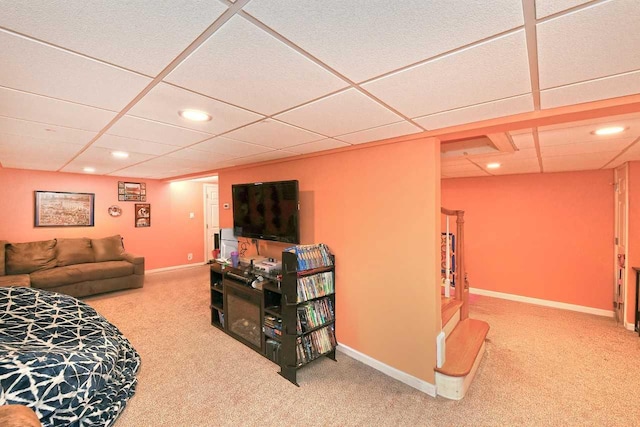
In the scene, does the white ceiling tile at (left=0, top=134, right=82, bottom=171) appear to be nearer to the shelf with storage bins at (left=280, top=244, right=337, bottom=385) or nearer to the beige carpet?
the beige carpet

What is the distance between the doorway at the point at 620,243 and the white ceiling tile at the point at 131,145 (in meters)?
5.62

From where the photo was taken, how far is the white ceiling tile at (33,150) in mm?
2518

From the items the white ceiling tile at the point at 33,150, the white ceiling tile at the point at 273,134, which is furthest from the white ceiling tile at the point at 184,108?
the white ceiling tile at the point at 33,150

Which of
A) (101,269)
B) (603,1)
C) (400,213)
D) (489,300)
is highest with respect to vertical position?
(603,1)

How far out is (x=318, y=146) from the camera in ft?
8.79

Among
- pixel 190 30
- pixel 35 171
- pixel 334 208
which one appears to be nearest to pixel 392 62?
pixel 190 30

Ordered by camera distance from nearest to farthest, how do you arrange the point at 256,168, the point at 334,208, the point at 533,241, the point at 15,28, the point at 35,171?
the point at 15,28 < the point at 334,208 < the point at 256,168 < the point at 533,241 < the point at 35,171

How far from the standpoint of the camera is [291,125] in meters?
1.99

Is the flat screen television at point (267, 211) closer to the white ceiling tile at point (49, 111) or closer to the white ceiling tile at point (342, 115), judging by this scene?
the white ceiling tile at point (342, 115)

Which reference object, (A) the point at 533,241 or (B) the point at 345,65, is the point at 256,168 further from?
(A) the point at 533,241

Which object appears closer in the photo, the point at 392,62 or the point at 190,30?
the point at 190,30

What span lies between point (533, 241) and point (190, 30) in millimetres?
5515

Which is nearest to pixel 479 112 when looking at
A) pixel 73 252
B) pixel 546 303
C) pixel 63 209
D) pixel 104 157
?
→ pixel 104 157

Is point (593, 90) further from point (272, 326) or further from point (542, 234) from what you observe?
point (542, 234)
